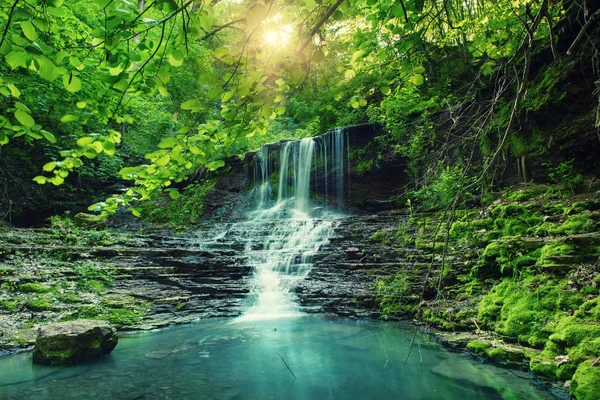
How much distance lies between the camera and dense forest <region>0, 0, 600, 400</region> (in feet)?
5.16

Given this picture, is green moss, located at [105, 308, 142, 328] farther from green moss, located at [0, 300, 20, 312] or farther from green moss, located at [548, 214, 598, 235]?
green moss, located at [548, 214, 598, 235]

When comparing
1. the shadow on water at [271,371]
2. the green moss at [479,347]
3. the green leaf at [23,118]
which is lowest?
the shadow on water at [271,371]

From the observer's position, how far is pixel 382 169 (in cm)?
1395

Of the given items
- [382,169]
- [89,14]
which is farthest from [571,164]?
[89,14]

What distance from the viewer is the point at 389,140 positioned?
13086 millimetres

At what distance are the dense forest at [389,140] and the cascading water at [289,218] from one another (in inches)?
38.0

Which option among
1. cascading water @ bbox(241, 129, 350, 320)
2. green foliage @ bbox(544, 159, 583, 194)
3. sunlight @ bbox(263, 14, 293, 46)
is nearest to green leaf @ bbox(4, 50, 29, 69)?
sunlight @ bbox(263, 14, 293, 46)

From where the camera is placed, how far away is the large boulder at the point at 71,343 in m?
4.41

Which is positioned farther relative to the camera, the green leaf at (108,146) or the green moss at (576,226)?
the green moss at (576,226)

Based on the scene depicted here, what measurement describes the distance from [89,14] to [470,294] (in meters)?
14.3

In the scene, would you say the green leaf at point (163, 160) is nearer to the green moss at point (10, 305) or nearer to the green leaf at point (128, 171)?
the green leaf at point (128, 171)

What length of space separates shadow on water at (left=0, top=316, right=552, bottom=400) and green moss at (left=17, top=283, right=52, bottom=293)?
6.07 ft

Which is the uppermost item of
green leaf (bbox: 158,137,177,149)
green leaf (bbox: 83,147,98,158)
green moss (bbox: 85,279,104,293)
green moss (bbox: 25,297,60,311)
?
green leaf (bbox: 158,137,177,149)

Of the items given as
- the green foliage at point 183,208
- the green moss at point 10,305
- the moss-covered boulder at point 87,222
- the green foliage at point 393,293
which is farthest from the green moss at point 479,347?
the green foliage at point 183,208
